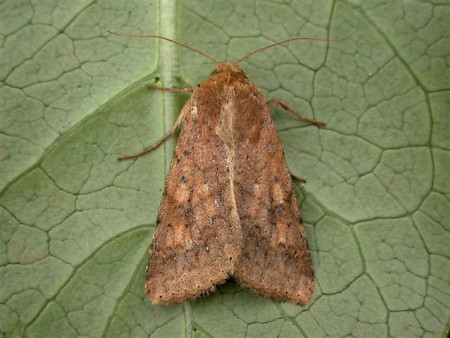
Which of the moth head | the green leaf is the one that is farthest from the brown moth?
the green leaf

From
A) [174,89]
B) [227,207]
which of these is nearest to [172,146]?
[174,89]

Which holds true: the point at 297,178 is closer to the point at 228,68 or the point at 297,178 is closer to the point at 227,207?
the point at 227,207

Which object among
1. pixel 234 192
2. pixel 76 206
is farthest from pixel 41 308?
pixel 234 192

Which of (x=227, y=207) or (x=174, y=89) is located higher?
(x=174, y=89)

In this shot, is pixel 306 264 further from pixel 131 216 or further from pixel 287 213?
pixel 131 216

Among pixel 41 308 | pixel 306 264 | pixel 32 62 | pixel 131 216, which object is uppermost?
pixel 32 62

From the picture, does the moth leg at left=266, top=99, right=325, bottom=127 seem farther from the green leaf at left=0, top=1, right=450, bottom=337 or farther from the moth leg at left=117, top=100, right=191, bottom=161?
the moth leg at left=117, top=100, right=191, bottom=161
